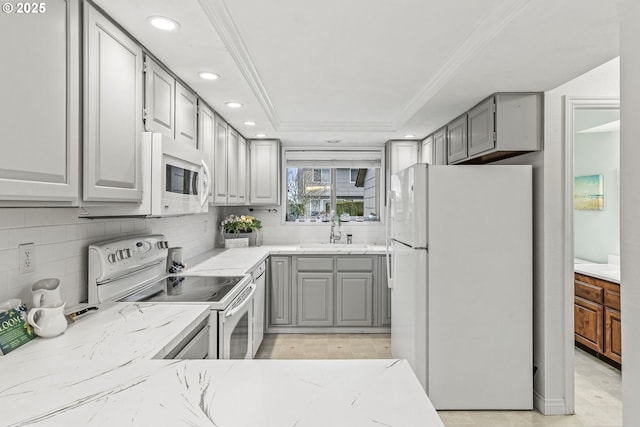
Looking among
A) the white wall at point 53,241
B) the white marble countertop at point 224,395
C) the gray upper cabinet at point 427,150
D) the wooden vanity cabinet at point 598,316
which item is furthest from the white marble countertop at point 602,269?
the white wall at point 53,241

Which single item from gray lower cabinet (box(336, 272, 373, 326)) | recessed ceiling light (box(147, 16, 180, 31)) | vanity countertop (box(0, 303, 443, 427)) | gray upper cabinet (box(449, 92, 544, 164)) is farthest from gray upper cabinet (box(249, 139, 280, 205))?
vanity countertop (box(0, 303, 443, 427))

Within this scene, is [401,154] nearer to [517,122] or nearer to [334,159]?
[334,159]

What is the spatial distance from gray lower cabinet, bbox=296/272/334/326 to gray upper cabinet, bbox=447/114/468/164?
1777mm

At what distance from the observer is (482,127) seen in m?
2.79

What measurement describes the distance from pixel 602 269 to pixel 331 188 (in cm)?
300

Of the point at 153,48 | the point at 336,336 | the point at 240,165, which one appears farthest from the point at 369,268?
the point at 153,48

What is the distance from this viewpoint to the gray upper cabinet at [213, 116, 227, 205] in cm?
321

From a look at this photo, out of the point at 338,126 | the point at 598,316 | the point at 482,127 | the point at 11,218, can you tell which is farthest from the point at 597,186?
the point at 11,218

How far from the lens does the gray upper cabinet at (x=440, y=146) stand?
11.9ft

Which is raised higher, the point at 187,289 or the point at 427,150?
the point at 427,150

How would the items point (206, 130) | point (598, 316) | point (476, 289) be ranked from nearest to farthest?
point (476, 289), point (206, 130), point (598, 316)

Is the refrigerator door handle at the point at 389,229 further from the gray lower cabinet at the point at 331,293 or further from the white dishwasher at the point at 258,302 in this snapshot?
the white dishwasher at the point at 258,302

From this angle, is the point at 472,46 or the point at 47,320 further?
the point at 472,46

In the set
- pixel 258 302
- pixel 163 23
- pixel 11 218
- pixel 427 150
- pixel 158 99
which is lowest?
pixel 258 302
